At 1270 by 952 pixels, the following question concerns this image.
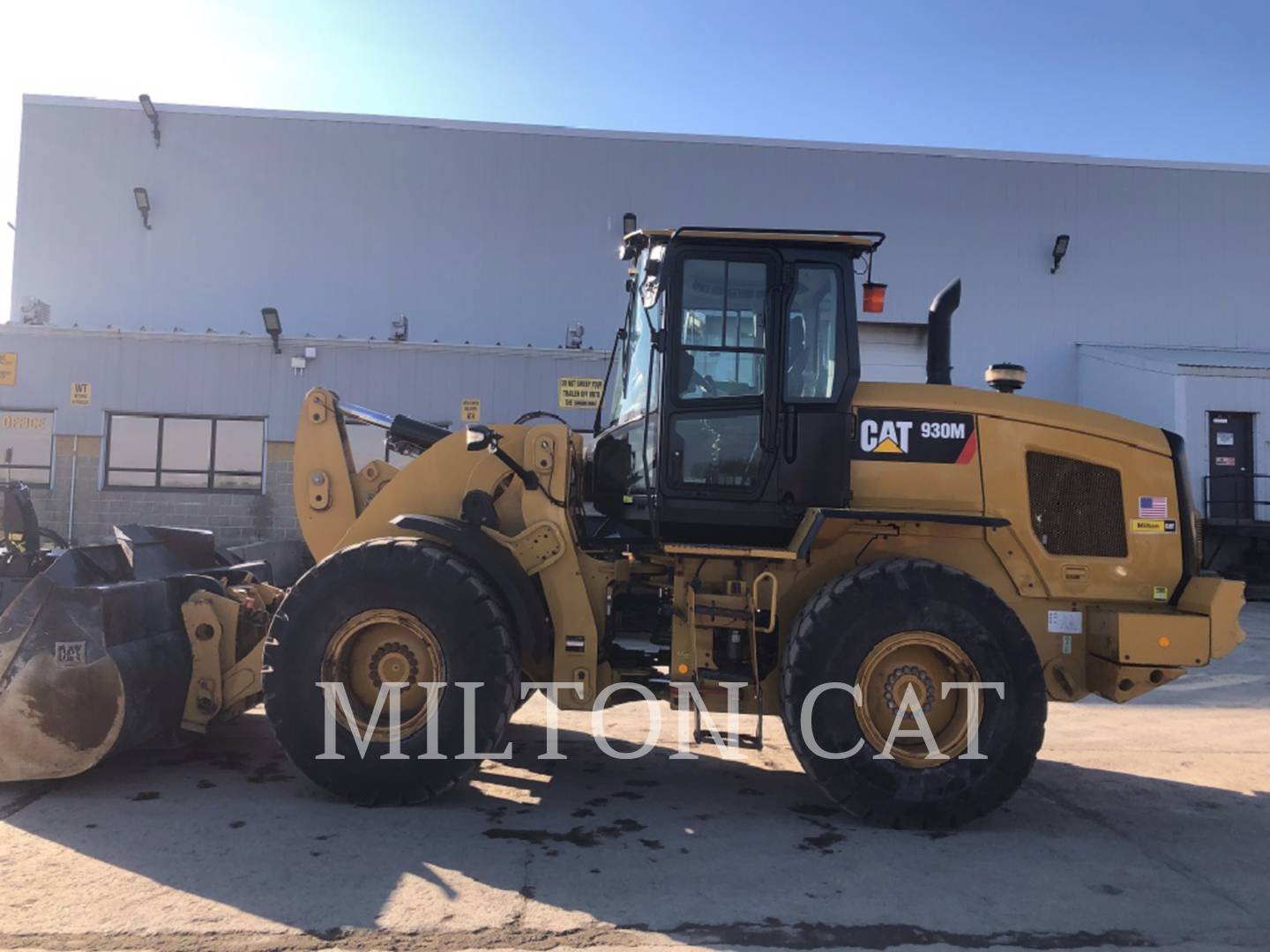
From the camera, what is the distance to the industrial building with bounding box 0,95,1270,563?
60.3 ft

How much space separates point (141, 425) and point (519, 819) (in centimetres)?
1298

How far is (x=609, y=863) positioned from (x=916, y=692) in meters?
1.74

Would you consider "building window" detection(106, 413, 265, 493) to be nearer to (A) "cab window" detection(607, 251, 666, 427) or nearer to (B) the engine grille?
(A) "cab window" detection(607, 251, 666, 427)

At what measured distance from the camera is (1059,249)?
1914 cm

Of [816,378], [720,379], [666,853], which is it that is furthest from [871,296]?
[666,853]

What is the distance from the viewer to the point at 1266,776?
5.78 meters

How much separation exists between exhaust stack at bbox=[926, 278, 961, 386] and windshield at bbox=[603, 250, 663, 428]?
165cm

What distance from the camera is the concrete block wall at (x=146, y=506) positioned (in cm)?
1470

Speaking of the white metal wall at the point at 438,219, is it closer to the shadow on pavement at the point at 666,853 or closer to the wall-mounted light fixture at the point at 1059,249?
the wall-mounted light fixture at the point at 1059,249

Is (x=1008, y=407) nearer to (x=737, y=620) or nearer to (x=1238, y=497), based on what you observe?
(x=737, y=620)

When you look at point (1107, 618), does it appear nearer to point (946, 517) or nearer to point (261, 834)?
point (946, 517)

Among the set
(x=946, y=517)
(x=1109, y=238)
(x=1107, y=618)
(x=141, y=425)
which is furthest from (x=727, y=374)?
(x=1109, y=238)

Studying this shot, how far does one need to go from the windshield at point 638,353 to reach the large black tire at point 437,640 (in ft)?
4.43
